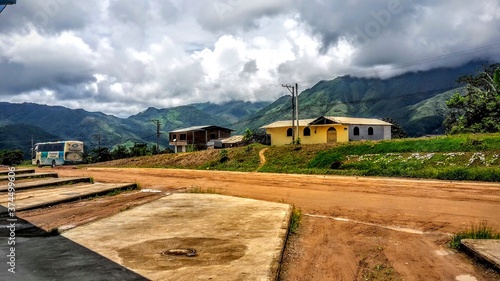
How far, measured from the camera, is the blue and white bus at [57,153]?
49438 millimetres

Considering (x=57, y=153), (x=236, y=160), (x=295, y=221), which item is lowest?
(x=295, y=221)

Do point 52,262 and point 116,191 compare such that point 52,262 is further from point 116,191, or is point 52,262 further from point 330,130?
point 330,130

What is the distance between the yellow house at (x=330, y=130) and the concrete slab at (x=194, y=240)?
34766 millimetres

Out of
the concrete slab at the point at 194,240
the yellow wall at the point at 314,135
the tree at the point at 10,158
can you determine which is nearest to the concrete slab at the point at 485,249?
the concrete slab at the point at 194,240

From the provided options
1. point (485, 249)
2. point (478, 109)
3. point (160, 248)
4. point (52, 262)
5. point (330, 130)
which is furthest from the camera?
point (330, 130)

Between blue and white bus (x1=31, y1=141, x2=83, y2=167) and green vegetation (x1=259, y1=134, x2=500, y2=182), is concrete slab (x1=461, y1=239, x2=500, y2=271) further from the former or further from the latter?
blue and white bus (x1=31, y1=141, x2=83, y2=167)

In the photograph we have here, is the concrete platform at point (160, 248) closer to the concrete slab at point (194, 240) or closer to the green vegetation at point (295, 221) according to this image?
the concrete slab at point (194, 240)

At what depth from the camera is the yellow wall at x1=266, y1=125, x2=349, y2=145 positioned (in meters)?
45.8

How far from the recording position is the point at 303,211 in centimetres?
1035

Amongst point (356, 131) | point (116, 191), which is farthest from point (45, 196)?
point (356, 131)

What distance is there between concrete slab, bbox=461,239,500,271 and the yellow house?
1451 inches

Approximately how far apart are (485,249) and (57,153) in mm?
52978

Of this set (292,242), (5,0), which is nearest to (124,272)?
(292,242)

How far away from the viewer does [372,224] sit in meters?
8.45
